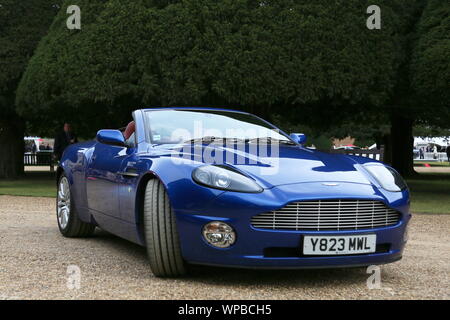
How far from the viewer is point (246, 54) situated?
15.5 metres

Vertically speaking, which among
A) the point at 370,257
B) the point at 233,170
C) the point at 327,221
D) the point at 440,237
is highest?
the point at 233,170

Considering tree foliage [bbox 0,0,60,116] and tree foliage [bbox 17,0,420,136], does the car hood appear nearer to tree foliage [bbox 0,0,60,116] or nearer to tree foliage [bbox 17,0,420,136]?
tree foliage [bbox 17,0,420,136]

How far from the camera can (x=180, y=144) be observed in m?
5.14

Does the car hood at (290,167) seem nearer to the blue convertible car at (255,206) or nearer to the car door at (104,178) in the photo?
the blue convertible car at (255,206)

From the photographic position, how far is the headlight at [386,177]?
4711 mm

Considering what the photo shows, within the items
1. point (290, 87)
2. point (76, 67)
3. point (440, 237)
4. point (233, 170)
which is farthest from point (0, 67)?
point (233, 170)

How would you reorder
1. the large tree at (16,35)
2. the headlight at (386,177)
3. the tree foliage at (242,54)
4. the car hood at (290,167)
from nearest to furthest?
the car hood at (290,167) → the headlight at (386,177) → the tree foliage at (242,54) → the large tree at (16,35)

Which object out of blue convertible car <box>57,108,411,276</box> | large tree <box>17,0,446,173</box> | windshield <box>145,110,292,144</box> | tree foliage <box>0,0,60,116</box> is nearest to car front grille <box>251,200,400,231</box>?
blue convertible car <box>57,108,411,276</box>

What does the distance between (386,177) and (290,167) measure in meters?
0.82

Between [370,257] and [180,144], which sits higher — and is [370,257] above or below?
below

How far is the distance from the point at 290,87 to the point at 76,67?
19.8 feet

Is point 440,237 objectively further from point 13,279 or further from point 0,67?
point 0,67

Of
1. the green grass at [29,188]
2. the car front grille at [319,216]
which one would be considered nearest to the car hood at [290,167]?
the car front grille at [319,216]

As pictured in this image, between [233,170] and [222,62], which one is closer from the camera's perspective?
[233,170]
